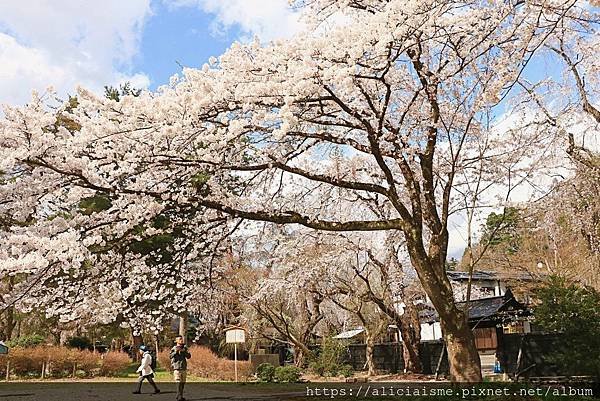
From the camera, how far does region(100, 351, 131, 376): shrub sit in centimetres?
2045

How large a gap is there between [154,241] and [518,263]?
52.1 ft

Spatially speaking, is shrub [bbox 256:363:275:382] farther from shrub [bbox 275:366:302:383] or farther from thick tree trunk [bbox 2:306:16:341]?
thick tree trunk [bbox 2:306:16:341]

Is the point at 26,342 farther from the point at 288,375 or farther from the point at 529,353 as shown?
the point at 529,353

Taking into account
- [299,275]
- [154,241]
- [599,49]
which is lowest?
[299,275]

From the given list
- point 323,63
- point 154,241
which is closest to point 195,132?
point 323,63

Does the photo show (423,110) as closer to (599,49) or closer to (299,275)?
(599,49)

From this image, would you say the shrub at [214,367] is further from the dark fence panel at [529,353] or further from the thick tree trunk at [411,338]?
the dark fence panel at [529,353]

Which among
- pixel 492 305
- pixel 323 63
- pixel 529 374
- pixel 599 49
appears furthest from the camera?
pixel 492 305

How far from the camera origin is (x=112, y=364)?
2062cm

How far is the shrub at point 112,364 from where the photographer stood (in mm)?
20453

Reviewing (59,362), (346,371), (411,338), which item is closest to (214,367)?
(346,371)

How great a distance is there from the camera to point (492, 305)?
57.2 ft

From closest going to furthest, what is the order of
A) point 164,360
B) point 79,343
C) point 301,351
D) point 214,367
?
1. point 214,367
2. point 301,351
3. point 164,360
4. point 79,343

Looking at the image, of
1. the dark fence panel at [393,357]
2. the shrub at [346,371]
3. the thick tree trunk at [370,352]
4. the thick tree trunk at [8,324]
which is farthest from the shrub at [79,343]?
the thick tree trunk at [370,352]
